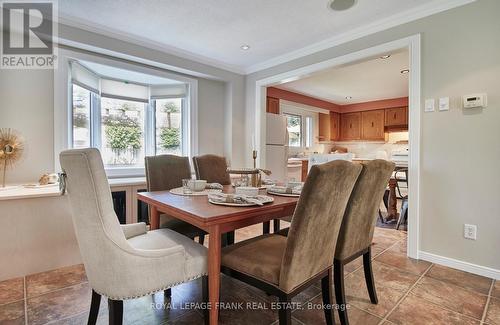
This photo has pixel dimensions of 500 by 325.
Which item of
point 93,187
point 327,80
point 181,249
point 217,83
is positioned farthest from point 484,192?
point 217,83

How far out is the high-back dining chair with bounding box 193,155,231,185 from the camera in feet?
8.43

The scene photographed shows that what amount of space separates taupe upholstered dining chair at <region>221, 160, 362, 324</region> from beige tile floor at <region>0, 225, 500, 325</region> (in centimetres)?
46

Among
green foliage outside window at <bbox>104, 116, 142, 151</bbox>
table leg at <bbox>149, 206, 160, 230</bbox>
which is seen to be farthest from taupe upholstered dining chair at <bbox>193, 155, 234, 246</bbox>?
green foliage outside window at <bbox>104, 116, 142, 151</bbox>

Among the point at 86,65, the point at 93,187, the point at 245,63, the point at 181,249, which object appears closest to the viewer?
the point at 93,187

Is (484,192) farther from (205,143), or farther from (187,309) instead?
(205,143)

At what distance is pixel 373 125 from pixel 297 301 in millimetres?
5886

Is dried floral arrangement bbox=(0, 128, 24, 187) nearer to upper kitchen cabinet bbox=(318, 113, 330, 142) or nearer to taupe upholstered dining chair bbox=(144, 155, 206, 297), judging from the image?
taupe upholstered dining chair bbox=(144, 155, 206, 297)

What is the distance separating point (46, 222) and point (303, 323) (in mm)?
2220

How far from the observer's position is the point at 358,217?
1568mm

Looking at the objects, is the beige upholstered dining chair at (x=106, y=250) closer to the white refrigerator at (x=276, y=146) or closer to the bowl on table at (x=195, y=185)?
the bowl on table at (x=195, y=185)

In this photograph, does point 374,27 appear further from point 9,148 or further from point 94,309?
point 9,148

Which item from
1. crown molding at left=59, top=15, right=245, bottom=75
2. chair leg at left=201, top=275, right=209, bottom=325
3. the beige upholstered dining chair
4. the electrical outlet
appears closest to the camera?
the beige upholstered dining chair

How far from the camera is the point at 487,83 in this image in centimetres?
212

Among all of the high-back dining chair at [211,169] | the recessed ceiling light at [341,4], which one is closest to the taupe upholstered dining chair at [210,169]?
the high-back dining chair at [211,169]
